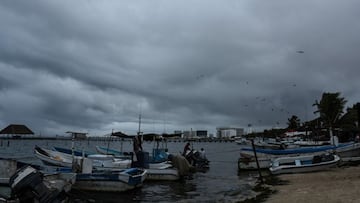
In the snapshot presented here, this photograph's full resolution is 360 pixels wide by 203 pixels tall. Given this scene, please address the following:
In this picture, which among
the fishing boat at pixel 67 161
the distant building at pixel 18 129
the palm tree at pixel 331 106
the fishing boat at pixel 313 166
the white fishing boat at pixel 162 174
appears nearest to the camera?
the white fishing boat at pixel 162 174

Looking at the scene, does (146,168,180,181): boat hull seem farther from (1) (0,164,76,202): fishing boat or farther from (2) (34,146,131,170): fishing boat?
(1) (0,164,76,202): fishing boat

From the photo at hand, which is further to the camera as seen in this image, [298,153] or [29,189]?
[298,153]

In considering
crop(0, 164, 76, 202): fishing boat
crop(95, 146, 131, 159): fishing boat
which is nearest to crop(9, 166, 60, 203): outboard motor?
crop(0, 164, 76, 202): fishing boat

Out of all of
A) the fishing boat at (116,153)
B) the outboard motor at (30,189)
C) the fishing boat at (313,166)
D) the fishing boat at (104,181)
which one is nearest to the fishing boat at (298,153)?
the fishing boat at (313,166)

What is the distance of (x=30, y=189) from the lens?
11.8m

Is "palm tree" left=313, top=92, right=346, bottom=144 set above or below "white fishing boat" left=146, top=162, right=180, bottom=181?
above

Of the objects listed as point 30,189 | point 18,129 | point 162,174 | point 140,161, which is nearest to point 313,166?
point 162,174

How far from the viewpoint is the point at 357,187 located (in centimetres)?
1554

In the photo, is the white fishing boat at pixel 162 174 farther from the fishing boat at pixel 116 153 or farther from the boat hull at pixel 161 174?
the fishing boat at pixel 116 153

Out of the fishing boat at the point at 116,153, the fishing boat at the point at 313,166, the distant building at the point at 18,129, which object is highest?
the distant building at the point at 18,129

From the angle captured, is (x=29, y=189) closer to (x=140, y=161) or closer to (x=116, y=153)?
(x=140, y=161)

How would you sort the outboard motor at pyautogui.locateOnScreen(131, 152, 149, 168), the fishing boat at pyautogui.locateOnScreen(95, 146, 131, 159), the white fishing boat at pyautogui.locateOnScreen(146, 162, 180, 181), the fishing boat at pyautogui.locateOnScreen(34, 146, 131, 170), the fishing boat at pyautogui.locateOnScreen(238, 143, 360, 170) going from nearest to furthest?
the outboard motor at pyautogui.locateOnScreen(131, 152, 149, 168), the white fishing boat at pyautogui.locateOnScreen(146, 162, 180, 181), the fishing boat at pyautogui.locateOnScreen(34, 146, 131, 170), the fishing boat at pyautogui.locateOnScreen(238, 143, 360, 170), the fishing boat at pyautogui.locateOnScreen(95, 146, 131, 159)

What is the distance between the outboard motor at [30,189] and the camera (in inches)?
460

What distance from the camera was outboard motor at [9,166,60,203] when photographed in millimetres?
11680
